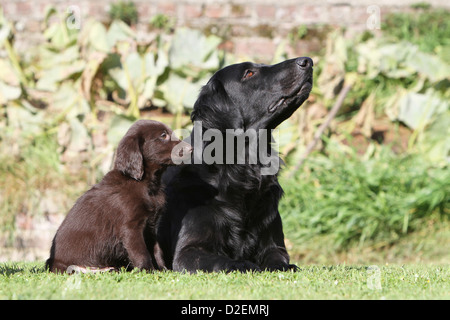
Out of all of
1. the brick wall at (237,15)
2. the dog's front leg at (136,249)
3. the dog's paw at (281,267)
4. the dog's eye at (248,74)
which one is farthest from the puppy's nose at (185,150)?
the brick wall at (237,15)

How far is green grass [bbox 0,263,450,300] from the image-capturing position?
2838mm

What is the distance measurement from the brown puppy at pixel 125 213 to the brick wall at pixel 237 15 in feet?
16.4

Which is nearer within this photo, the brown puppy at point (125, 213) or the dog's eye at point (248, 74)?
the brown puppy at point (125, 213)

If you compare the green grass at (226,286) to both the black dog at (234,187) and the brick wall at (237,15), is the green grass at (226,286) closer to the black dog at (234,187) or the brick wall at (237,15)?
the black dog at (234,187)

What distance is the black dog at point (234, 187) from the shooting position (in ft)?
12.8

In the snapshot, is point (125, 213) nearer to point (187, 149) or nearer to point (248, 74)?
point (187, 149)

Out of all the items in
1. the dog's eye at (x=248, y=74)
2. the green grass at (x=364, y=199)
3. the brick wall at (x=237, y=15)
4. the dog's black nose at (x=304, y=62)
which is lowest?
the green grass at (x=364, y=199)

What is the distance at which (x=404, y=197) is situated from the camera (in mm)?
6801

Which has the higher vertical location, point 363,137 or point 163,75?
point 163,75

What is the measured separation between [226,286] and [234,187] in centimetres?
101

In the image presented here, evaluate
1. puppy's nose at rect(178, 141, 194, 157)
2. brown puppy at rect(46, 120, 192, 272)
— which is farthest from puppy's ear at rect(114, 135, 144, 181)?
puppy's nose at rect(178, 141, 194, 157)
